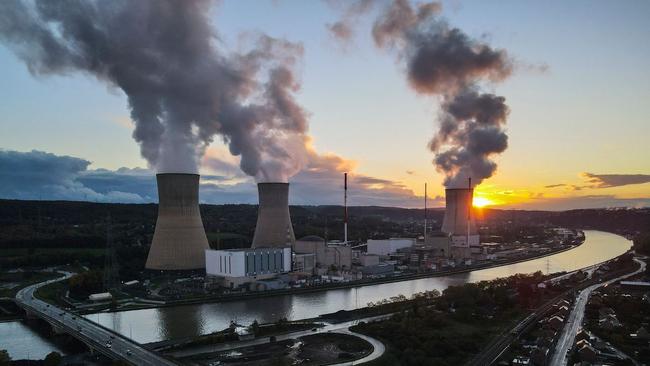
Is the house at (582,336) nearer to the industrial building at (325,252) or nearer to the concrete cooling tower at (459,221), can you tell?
the industrial building at (325,252)

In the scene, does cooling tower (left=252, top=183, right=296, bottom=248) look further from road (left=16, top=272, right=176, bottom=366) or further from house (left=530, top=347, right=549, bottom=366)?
house (left=530, top=347, right=549, bottom=366)

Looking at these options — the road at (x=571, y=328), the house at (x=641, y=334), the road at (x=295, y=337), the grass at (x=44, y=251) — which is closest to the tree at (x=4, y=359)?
the road at (x=295, y=337)

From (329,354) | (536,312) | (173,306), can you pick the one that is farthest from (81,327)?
(536,312)

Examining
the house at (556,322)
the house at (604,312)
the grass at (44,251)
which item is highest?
the grass at (44,251)

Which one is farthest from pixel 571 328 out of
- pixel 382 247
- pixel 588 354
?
pixel 382 247

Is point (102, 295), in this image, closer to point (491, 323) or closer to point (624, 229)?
point (491, 323)
